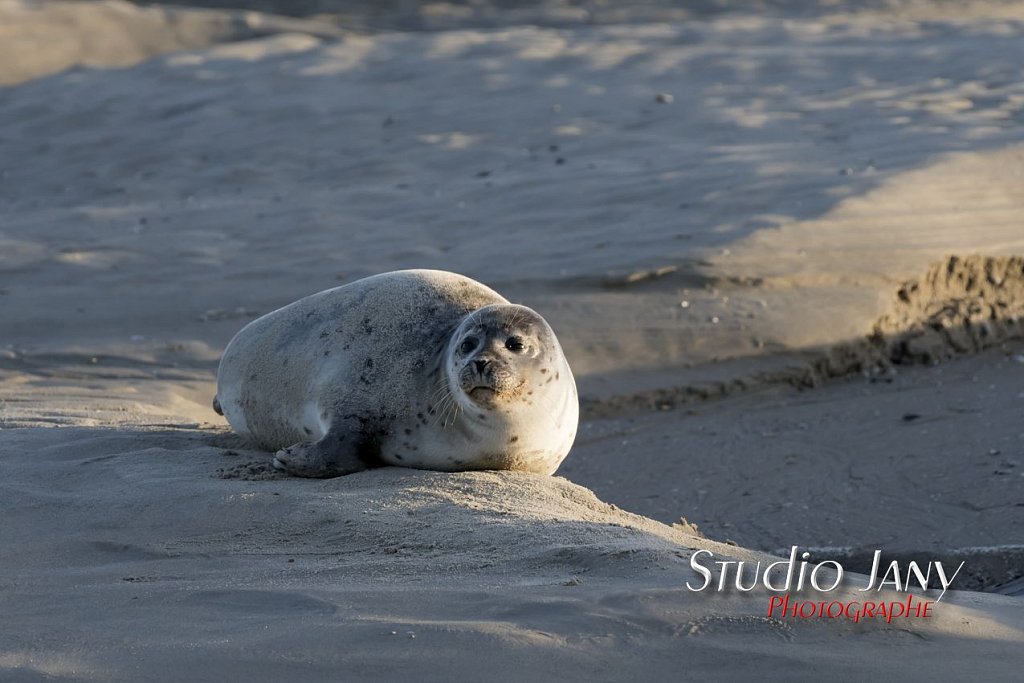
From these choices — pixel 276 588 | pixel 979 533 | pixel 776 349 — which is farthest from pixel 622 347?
pixel 276 588

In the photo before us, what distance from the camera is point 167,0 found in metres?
17.9

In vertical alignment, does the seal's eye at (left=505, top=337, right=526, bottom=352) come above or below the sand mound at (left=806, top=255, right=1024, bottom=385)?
above

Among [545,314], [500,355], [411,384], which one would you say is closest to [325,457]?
[411,384]

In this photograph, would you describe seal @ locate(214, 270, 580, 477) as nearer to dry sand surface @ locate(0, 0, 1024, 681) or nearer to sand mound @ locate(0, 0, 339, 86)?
dry sand surface @ locate(0, 0, 1024, 681)

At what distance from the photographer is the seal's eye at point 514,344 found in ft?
12.8

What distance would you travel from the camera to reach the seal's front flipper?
13.1ft

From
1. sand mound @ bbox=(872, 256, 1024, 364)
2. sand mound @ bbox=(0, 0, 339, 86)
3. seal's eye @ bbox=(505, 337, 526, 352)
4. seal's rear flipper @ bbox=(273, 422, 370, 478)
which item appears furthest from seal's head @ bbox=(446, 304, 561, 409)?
sand mound @ bbox=(0, 0, 339, 86)

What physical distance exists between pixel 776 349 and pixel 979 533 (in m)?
1.85

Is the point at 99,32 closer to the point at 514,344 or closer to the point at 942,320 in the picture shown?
the point at 942,320

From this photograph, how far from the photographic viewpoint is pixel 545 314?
6.60 m

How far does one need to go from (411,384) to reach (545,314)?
252 cm

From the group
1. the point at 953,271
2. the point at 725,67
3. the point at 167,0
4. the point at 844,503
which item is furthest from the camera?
the point at 167,0

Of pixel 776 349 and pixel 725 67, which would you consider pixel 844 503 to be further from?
pixel 725 67

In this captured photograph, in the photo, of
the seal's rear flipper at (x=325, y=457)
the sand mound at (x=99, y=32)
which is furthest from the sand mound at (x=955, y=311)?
the sand mound at (x=99, y=32)
